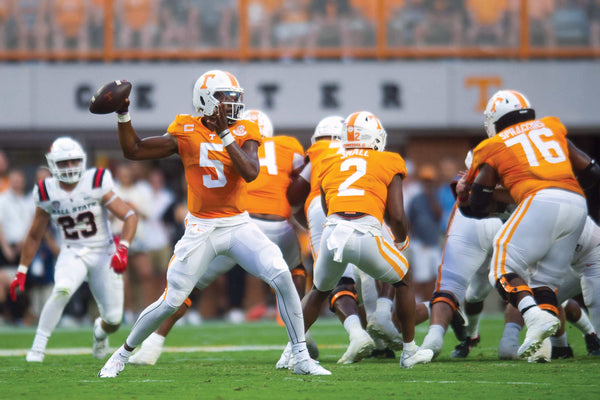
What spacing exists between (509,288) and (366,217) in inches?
40.8

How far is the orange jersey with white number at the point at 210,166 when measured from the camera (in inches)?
247

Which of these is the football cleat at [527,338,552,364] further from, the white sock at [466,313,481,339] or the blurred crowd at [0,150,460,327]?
the blurred crowd at [0,150,460,327]

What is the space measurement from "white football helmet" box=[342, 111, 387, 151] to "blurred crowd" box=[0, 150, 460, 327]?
638 cm

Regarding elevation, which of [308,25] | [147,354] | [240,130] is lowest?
[147,354]

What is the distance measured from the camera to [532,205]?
6.57 m

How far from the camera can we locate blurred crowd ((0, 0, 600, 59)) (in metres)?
15.5

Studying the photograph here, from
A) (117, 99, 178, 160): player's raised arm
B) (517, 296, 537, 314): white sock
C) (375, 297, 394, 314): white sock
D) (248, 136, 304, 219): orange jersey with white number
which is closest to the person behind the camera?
(117, 99, 178, 160): player's raised arm

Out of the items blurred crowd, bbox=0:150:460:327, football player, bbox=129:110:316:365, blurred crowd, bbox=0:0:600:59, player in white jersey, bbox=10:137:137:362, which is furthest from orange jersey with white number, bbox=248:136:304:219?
blurred crowd, bbox=0:0:600:59

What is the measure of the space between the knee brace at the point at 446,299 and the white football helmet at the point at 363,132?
117 cm

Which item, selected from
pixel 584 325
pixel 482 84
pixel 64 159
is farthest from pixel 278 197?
pixel 482 84

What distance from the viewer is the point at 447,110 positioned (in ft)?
49.9

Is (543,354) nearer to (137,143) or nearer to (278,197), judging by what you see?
(278,197)

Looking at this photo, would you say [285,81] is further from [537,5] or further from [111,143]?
[537,5]

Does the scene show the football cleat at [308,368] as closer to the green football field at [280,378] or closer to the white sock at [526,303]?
the green football field at [280,378]
